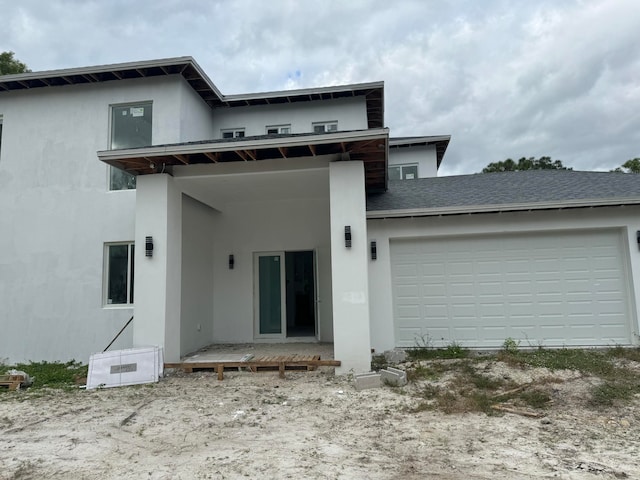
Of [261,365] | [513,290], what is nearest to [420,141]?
[513,290]

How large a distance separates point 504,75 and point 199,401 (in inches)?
752

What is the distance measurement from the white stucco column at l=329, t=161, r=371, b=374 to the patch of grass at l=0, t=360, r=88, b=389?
478 cm

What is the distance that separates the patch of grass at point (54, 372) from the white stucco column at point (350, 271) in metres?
4.78

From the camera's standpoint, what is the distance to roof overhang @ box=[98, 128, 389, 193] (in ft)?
20.5

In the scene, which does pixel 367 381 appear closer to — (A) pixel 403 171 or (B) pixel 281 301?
(B) pixel 281 301

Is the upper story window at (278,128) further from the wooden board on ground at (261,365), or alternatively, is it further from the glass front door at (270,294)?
the wooden board on ground at (261,365)

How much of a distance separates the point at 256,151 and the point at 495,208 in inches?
193

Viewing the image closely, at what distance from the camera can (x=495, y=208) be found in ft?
25.0

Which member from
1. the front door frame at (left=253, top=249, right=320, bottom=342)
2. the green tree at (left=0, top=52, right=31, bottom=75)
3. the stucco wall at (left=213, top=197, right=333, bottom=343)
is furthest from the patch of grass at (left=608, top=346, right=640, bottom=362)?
the green tree at (left=0, top=52, right=31, bottom=75)

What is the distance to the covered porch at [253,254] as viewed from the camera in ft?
21.7

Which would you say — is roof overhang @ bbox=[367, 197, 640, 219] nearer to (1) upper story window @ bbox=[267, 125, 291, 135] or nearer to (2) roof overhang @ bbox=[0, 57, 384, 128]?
(2) roof overhang @ bbox=[0, 57, 384, 128]

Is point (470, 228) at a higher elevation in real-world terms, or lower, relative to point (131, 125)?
lower

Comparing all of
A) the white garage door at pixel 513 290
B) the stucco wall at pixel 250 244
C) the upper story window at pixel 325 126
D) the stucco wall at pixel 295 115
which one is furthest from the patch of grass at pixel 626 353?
the upper story window at pixel 325 126

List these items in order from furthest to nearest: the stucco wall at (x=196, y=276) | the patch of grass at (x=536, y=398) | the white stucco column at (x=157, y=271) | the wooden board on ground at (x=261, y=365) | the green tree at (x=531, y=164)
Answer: the green tree at (x=531, y=164) → the stucco wall at (x=196, y=276) → the white stucco column at (x=157, y=271) → the wooden board on ground at (x=261, y=365) → the patch of grass at (x=536, y=398)
